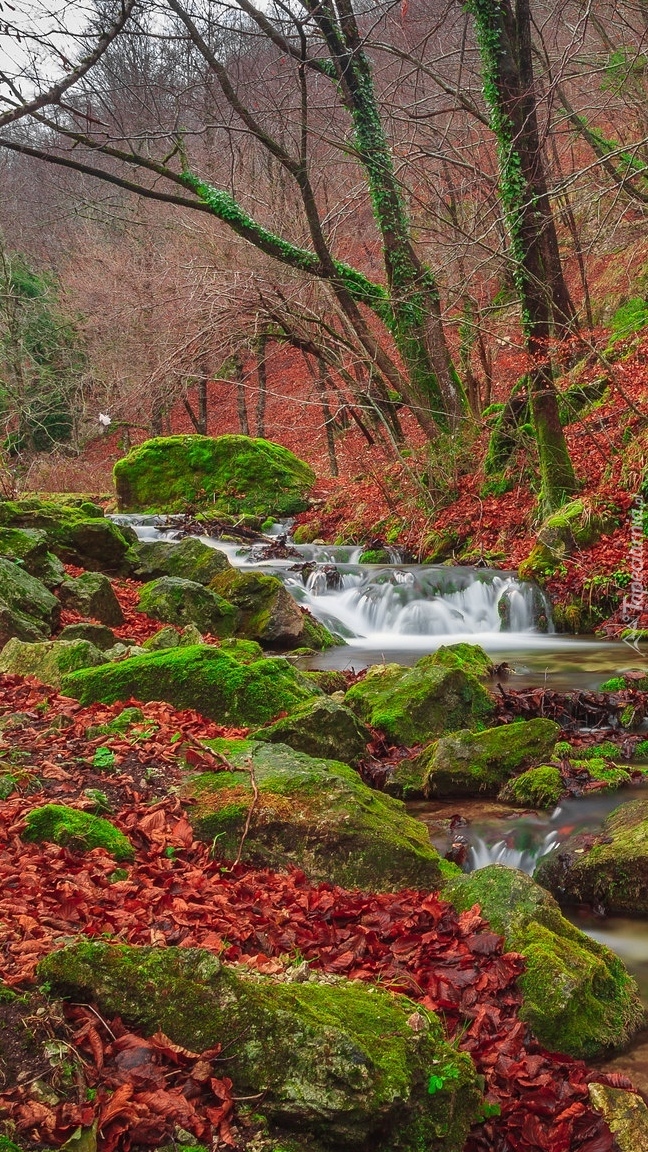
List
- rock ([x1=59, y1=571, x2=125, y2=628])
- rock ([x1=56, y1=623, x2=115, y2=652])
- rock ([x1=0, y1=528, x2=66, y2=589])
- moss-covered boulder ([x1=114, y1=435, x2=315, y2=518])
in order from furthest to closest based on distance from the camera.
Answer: moss-covered boulder ([x1=114, y1=435, x2=315, y2=518]) < rock ([x1=0, y1=528, x2=66, y2=589]) < rock ([x1=59, y1=571, x2=125, y2=628]) < rock ([x1=56, y1=623, x2=115, y2=652])

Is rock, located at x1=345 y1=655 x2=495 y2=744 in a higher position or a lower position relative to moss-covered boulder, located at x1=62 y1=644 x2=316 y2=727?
lower

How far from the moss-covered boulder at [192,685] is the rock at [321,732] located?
28cm

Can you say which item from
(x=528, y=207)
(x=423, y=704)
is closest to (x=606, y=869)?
(x=423, y=704)

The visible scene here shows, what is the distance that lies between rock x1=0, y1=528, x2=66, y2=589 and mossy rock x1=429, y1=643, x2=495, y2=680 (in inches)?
176

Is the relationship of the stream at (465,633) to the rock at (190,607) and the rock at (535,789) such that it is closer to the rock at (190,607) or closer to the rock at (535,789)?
the rock at (535,789)

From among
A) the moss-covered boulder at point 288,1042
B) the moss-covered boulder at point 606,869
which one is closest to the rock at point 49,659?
the moss-covered boulder at point 606,869

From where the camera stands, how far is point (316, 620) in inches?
472

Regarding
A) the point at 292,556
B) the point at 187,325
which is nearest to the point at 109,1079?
the point at 292,556

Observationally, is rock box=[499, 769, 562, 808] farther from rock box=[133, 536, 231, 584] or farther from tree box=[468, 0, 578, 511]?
tree box=[468, 0, 578, 511]

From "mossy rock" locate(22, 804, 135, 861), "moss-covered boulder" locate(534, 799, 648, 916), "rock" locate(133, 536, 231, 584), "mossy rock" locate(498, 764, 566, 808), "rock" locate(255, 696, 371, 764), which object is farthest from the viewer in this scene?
"rock" locate(133, 536, 231, 584)

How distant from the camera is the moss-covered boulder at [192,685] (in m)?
→ 5.96

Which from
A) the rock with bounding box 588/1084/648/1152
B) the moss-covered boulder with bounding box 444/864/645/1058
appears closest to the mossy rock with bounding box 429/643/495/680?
the moss-covered boulder with bounding box 444/864/645/1058

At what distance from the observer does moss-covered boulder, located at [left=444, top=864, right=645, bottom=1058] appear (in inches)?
138

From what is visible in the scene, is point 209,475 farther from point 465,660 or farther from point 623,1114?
point 623,1114
